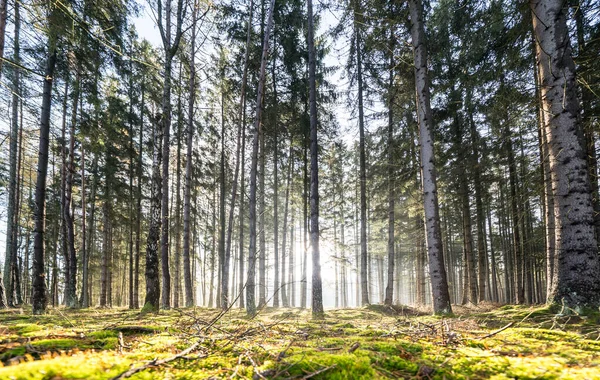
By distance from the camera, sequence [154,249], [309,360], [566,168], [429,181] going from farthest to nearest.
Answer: [154,249] < [429,181] < [566,168] < [309,360]

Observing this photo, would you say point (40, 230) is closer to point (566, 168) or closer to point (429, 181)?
point (429, 181)

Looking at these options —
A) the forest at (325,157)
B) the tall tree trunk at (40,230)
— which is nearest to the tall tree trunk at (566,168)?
the forest at (325,157)

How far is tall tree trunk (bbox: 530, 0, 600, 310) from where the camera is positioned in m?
4.25

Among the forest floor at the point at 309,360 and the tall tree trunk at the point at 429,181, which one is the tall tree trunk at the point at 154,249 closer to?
the forest floor at the point at 309,360

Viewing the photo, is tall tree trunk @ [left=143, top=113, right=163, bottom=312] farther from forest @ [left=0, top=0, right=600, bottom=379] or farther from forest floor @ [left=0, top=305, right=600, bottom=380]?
forest floor @ [left=0, top=305, right=600, bottom=380]

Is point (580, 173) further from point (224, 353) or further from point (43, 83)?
point (43, 83)

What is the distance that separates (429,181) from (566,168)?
245cm

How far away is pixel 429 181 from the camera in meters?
6.59

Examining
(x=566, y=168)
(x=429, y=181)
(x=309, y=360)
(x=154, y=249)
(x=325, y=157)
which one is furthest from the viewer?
(x=325, y=157)

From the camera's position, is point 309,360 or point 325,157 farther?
point 325,157

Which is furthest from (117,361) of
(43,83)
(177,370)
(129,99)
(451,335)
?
(129,99)

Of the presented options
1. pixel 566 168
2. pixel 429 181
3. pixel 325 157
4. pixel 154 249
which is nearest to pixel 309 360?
pixel 566 168

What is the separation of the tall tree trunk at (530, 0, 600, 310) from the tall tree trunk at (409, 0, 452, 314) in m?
1.93

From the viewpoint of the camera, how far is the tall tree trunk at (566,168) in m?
4.25
